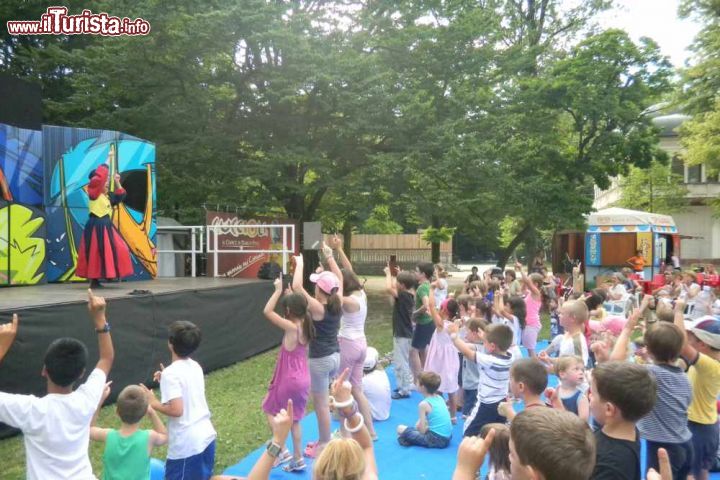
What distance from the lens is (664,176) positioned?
1293 inches

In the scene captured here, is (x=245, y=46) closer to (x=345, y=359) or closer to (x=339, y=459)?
(x=345, y=359)

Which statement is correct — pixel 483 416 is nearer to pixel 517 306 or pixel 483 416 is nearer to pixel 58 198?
pixel 517 306

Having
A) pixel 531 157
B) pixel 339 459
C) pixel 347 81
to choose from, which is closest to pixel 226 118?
pixel 347 81

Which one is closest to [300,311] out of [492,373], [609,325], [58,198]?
[492,373]

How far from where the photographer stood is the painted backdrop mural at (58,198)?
32.9 feet

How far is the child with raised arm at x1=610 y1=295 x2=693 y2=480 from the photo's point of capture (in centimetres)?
345

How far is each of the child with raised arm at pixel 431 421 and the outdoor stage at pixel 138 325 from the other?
13.4 ft

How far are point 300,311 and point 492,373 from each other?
5.20 feet

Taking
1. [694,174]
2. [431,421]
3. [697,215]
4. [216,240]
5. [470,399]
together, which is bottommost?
[431,421]

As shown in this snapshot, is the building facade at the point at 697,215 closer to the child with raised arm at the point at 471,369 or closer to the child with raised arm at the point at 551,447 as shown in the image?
the child with raised arm at the point at 471,369

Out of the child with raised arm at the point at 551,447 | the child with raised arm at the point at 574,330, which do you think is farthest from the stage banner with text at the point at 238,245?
the child with raised arm at the point at 551,447

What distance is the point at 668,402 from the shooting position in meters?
3.44

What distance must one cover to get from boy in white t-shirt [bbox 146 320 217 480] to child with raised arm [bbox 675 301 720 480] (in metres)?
3.20
